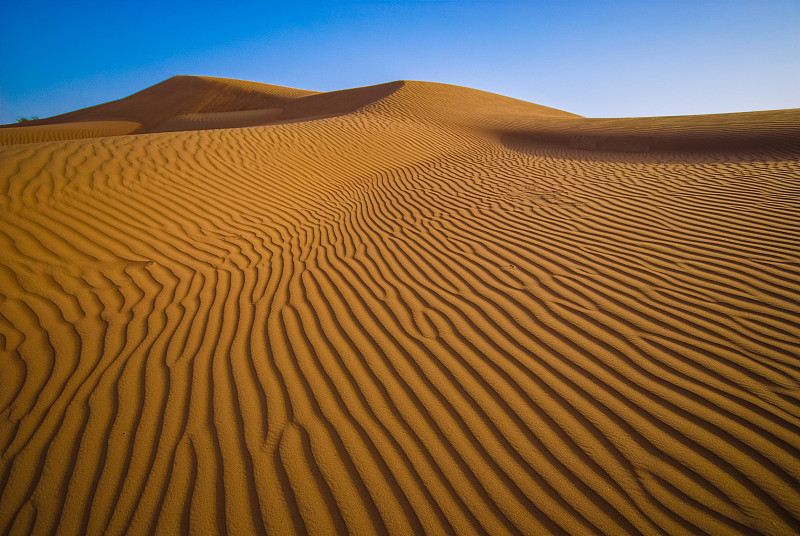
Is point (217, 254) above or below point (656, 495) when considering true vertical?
above

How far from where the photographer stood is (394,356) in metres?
2.28

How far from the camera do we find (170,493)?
5.06 feet

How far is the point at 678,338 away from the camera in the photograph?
2.23 metres

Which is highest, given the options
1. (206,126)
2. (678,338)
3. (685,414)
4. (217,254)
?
(206,126)

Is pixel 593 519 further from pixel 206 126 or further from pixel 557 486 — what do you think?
pixel 206 126

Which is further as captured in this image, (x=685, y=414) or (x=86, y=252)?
(x=86, y=252)

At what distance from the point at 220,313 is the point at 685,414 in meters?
3.18

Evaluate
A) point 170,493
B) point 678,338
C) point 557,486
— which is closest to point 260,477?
point 170,493

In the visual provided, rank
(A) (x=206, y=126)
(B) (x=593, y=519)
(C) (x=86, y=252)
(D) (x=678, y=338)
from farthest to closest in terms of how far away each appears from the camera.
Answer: (A) (x=206, y=126) < (C) (x=86, y=252) < (D) (x=678, y=338) < (B) (x=593, y=519)

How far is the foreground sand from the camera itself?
1.49m

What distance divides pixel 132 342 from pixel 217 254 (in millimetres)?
1473

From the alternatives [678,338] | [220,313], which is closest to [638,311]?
[678,338]

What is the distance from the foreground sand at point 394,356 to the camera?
1.49m

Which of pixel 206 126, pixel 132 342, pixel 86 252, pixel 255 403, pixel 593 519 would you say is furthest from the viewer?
pixel 206 126
